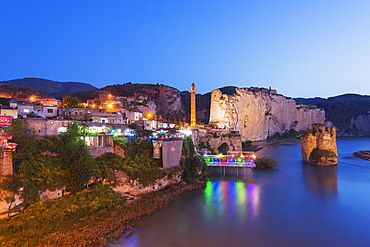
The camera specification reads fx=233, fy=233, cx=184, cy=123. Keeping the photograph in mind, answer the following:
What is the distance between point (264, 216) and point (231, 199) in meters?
3.37

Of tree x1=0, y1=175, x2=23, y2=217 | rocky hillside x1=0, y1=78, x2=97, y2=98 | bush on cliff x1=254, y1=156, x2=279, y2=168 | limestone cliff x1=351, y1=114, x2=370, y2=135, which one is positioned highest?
rocky hillside x1=0, y1=78, x2=97, y2=98

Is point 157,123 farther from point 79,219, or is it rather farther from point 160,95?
point 160,95

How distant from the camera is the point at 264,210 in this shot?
54.2ft

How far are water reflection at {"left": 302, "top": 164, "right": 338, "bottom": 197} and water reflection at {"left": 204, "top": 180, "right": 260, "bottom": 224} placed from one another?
607 cm

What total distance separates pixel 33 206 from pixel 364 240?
703 inches

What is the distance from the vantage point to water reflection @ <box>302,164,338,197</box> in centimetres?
2183

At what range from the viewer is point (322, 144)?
31.2m

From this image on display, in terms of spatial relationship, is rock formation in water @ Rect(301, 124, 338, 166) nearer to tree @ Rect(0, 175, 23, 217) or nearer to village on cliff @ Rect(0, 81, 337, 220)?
village on cliff @ Rect(0, 81, 337, 220)

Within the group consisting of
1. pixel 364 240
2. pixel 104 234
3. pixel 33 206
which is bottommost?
pixel 364 240

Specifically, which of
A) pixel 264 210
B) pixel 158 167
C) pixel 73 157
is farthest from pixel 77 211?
pixel 264 210

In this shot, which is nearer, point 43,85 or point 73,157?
point 73,157

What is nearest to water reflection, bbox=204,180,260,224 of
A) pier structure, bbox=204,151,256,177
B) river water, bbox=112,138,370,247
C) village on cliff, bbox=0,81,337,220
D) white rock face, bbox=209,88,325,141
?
river water, bbox=112,138,370,247

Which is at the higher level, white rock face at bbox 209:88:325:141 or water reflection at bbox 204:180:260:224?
white rock face at bbox 209:88:325:141

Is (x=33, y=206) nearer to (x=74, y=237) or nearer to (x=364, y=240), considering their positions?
(x=74, y=237)
